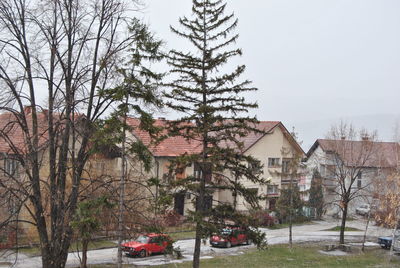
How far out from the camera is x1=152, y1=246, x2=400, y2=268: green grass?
84.5 ft

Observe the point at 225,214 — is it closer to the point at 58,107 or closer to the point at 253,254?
the point at 58,107

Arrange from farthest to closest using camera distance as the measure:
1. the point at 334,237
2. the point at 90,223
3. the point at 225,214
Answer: the point at 334,237, the point at 225,214, the point at 90,223

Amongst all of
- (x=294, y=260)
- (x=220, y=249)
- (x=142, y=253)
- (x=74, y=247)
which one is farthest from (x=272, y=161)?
(x=74, y=247)

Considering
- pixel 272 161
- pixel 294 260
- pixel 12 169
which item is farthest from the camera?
pixel 272 161

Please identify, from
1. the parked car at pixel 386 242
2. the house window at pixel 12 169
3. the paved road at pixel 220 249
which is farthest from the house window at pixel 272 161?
the house window at pixel 12 169

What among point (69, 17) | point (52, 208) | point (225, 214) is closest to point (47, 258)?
point (52, 208)

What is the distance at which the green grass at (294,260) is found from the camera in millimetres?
25766

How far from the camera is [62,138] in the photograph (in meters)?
16.0

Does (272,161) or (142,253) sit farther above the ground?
(272,161)

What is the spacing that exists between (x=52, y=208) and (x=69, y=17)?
6.77 metres

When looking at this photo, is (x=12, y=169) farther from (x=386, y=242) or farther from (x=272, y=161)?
(x=272, y=161)

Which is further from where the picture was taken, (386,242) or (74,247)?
(386,242)

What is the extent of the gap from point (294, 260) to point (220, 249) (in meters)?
6.28

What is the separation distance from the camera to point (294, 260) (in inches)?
1076
